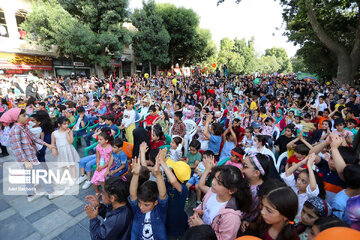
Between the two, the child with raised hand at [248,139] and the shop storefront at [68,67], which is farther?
the shop storefront at [68,67]

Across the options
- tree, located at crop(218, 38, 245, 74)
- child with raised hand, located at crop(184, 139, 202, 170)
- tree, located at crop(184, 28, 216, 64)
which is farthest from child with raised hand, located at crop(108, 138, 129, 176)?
tree, located at crop(218, 38, 245, 74)

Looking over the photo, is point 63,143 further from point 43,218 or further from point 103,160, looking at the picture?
point 43,218

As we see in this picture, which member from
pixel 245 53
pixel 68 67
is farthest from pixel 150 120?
pixel 245 53

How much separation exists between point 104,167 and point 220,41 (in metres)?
44.3

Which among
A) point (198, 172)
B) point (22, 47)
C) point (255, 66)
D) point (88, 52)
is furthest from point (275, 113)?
point (255, 66)

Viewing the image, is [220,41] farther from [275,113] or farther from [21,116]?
[21,116]

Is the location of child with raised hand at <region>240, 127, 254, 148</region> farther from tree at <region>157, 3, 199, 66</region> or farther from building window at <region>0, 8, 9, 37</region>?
tree at <region>157, 3, 199, 66</region>

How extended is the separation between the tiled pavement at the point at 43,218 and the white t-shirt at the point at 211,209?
6.75 ft

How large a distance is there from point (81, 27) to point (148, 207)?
1905 cm

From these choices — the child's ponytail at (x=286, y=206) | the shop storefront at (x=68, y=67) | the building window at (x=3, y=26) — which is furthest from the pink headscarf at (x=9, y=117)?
the building window at (x=3, y=26)

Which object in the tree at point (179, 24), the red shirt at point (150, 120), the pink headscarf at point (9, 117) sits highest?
the tree at point (179, 24)

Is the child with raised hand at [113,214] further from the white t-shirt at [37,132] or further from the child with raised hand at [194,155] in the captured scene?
the white t-shirt at [37,132]

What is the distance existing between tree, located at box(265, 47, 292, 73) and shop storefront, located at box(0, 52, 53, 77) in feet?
244

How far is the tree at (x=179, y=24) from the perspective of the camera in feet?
80.2
